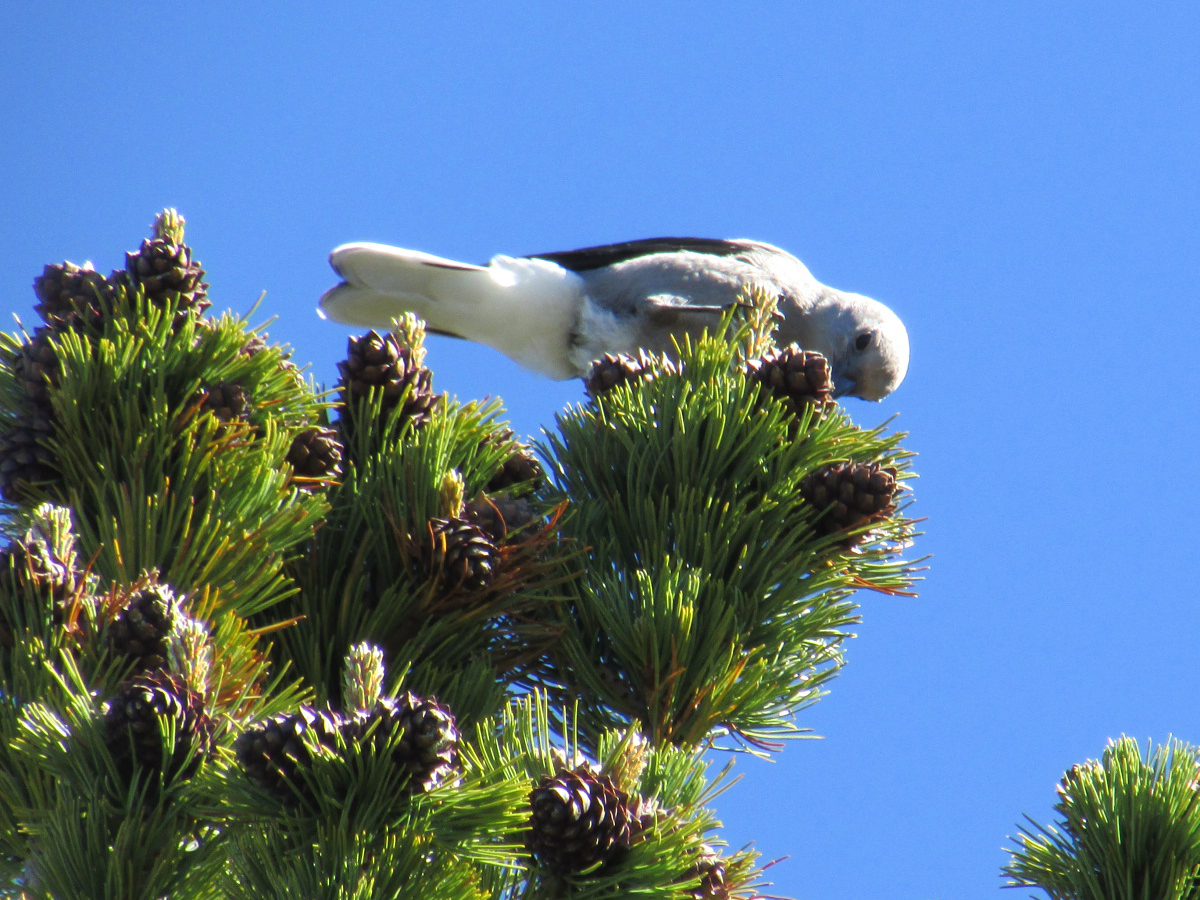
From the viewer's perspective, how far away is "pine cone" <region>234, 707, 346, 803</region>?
0.98 metres

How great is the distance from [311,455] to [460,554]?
254 millimetres

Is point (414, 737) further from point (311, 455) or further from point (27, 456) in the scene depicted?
point (27, 456)

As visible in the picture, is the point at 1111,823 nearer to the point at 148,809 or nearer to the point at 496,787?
the point at 496,787

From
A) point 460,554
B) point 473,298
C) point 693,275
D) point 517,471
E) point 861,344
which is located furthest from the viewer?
point 473,298

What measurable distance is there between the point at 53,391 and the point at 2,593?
0.27 m

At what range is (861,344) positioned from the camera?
4.59 meters

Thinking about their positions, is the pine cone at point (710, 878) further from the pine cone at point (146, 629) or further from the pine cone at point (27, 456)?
the pine cone at point (27, 456)

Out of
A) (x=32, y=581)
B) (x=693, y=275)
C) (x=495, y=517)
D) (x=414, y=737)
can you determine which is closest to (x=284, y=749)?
(x=414, y=737)

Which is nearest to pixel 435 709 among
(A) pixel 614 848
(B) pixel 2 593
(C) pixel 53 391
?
(A) pixel 614 848

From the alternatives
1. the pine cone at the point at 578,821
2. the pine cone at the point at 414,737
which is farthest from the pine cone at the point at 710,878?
the pine cone at the point at 414,737

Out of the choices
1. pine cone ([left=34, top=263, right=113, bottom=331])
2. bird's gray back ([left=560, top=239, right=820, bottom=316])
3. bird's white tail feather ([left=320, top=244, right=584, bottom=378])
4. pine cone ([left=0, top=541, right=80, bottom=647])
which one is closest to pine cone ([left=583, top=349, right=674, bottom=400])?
pine cone ([left=34, top=263, right=113, bottom=331])

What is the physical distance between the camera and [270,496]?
1302 millimetres

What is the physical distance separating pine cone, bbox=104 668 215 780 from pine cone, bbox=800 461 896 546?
77 centimetres

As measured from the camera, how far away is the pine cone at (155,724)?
1.03 m
